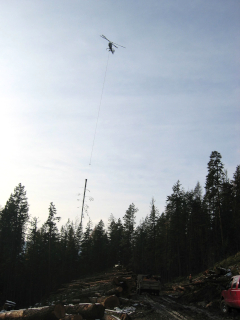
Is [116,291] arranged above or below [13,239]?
below

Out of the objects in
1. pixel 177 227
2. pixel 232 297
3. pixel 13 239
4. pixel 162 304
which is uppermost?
pixel 177 227

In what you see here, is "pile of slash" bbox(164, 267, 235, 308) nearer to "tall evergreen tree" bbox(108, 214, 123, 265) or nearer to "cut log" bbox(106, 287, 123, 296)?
"cut log" bbox(106, 287, 123, 296)

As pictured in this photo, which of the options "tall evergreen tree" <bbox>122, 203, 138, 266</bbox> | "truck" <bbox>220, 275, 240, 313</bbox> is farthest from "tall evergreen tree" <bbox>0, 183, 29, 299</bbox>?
"truck" <bbox>220, 275, 240, 313</bbox>

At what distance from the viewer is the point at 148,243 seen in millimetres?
60219

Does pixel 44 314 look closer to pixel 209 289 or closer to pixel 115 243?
pixel 209 289

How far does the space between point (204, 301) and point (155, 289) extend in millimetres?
8399

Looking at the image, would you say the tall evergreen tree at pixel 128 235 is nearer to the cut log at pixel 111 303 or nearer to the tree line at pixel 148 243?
the tree line at pixel 148 243

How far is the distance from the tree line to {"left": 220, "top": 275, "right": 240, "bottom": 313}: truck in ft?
92.0

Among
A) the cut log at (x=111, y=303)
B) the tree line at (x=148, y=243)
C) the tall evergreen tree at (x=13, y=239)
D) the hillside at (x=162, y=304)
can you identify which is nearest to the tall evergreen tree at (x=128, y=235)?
the tree line at (x=148, y=243)

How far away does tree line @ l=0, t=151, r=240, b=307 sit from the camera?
147ft

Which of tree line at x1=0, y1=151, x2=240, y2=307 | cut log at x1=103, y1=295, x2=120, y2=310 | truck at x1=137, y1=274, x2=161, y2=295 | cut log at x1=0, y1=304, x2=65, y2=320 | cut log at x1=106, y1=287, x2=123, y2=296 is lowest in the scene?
cut log at x1=0, y1=304, x2=65, y2=320

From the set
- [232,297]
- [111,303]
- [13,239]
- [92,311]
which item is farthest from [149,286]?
[13,239]

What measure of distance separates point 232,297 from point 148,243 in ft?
163

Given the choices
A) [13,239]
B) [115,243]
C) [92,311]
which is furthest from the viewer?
[115,243]
